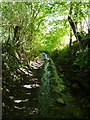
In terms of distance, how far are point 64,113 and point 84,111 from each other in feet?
3.22

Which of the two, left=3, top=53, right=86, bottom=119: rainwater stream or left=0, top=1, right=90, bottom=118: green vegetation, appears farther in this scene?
left=0, top=1, right=90, bottom=118: green vegetation

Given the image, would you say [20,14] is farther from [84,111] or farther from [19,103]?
[84,111]

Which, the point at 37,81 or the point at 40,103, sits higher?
the point at 37,81

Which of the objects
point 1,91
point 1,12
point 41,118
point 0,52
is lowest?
point 41,118

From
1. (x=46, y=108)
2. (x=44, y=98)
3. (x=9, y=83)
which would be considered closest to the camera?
(x=46, y=108)

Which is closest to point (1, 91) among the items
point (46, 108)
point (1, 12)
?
point (46, 108)

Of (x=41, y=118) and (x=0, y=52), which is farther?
(x=0, y=52)

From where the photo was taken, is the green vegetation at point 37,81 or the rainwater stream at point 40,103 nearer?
the rainwater stream at point 40,103

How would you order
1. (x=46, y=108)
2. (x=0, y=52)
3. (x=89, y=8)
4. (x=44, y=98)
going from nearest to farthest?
(x=46, y=108)
(x=44, y=98)
(x=0, y=52)
(x=89, y=8)

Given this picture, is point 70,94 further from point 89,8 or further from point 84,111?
point 89,8

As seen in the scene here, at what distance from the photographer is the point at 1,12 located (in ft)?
39.5

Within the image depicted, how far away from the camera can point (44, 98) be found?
9508mm

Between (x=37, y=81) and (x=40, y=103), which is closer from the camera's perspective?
(x=40, y=103)

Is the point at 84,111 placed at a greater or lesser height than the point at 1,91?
lesser
